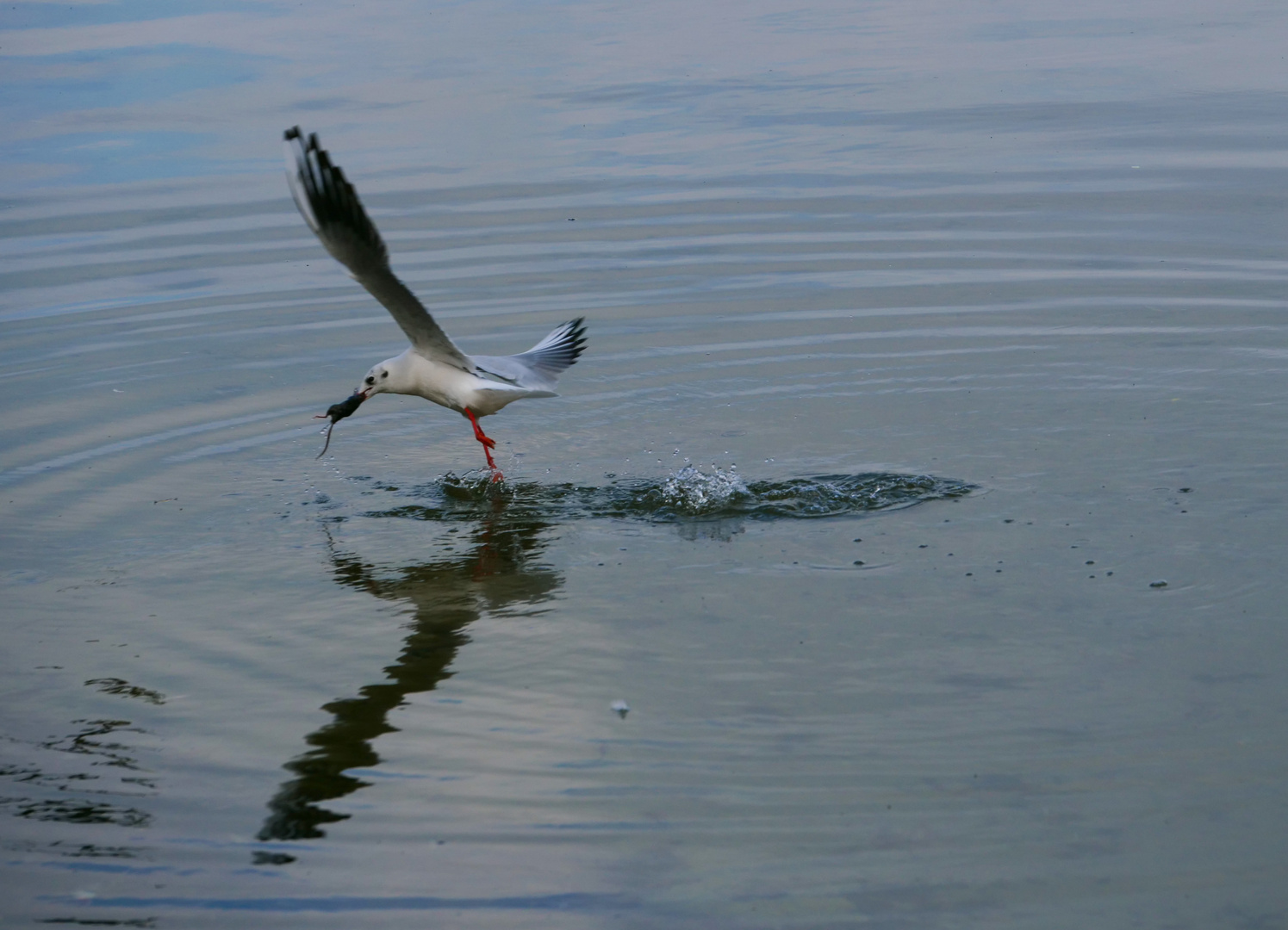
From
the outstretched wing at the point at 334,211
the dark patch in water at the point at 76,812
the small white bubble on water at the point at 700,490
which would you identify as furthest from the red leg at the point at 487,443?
the dark patch in water at the point at 76,812

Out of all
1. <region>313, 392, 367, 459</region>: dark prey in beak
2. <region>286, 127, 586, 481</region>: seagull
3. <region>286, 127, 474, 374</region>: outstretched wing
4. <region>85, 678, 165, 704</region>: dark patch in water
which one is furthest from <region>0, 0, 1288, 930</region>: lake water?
<region>286, 127, 474, 374</region>: outstretched wing

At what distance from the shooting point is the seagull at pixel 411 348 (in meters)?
6.54

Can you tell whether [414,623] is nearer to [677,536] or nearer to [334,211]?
[677,536]

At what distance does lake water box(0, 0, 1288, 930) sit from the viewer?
443 cm

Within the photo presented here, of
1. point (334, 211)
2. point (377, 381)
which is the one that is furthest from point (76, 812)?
point (377, 381)

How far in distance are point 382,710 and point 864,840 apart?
1925 millimetres

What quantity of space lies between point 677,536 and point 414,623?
1360 millimetres

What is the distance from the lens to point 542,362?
26.6 feet

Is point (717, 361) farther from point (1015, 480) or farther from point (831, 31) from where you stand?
point (831, 31)

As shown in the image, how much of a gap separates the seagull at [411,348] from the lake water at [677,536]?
437 mm

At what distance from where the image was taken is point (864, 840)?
439 centimetres

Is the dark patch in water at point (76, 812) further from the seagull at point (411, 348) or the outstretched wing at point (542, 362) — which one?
the outstretched wing at point (542, 362)

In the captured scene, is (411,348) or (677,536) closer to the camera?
(677,536)

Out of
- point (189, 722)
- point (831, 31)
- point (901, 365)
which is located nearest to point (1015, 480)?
point (901, 365)
